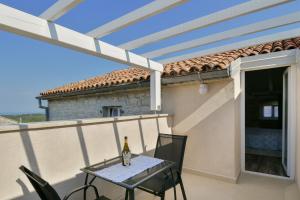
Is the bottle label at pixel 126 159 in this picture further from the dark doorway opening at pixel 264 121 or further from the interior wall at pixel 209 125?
the dark doorway opening at pixel 264 121

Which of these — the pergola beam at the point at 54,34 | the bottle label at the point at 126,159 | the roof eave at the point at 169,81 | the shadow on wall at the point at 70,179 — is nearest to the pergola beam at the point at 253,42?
the roof eave at the point at 169,81

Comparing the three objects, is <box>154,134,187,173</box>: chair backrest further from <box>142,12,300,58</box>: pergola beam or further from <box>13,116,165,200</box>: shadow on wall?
<box>142,12,300,58</box>: pergola beam

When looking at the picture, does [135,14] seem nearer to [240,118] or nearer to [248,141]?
[240,118]

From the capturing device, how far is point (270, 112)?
10.6 meters

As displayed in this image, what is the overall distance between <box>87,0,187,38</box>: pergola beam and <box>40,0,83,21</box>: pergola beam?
0.68 m

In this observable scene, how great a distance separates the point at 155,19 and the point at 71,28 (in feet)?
5.02

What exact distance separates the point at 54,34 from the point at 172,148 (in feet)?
10.6

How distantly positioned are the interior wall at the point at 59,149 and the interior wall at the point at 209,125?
71.2 inches

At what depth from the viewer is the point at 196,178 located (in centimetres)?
511

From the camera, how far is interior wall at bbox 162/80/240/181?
15.8 ft

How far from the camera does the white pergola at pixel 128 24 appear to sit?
2537 mm

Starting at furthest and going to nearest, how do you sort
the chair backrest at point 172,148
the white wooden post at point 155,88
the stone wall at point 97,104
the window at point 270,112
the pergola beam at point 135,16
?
the window at point 270,112, the stone wall at point 97,104, the white wooden post at point 155,88, the chair backrest at point 172,148, the pergola beam at point 135,16

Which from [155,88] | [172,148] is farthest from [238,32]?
[172,148]

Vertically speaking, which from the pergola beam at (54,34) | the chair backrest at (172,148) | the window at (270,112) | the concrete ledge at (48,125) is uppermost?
the pergola beam at (54,34)
